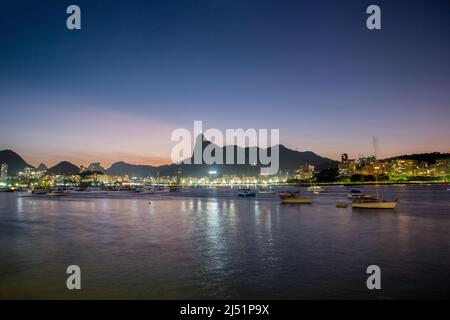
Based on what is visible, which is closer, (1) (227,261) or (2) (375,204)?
(1) (227,261)

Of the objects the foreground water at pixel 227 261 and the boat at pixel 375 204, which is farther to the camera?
the boat at pixel 375 204

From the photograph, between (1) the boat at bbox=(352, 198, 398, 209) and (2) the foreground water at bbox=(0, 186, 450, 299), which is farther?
(1) the boat at bbox=(352, 198, 398, 209)

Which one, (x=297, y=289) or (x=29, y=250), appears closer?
(x=297, y=289)

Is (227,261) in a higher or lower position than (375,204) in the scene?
higher

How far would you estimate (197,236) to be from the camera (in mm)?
23672

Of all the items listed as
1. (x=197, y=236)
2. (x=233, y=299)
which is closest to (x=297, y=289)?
(x=233, y=299)

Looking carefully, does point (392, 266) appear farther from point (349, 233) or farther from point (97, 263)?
point (97, 263)
